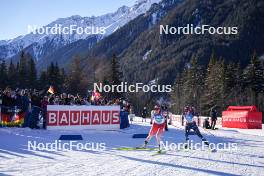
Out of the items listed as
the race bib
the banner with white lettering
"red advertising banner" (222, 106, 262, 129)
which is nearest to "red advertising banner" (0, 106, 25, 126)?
the banner with white lettering

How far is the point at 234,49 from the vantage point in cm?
17400

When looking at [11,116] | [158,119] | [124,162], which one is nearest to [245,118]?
[158,119]

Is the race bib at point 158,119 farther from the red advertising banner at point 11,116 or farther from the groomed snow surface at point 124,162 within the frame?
the red advertising banner at point 11,116

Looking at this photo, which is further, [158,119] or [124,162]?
[158,119]

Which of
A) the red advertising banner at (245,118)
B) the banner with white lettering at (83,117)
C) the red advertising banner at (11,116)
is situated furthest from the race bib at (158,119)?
the red advertising banner at (245,118)

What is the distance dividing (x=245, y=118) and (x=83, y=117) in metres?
15.0

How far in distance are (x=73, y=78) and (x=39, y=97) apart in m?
52.2

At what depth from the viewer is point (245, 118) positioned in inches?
1247

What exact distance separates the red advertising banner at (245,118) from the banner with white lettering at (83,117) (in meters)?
12.3

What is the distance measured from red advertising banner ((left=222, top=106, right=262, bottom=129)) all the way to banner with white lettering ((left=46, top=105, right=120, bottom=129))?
12.3 m

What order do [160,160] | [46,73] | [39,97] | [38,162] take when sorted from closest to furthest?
[38,162] → [160,160] → [39,97] → [46,73]

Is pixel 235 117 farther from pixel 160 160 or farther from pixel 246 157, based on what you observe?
pixel 160 160

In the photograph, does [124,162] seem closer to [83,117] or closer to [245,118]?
[83,117]

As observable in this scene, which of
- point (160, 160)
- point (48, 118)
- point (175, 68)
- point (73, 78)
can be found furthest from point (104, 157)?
point (175, 68)
